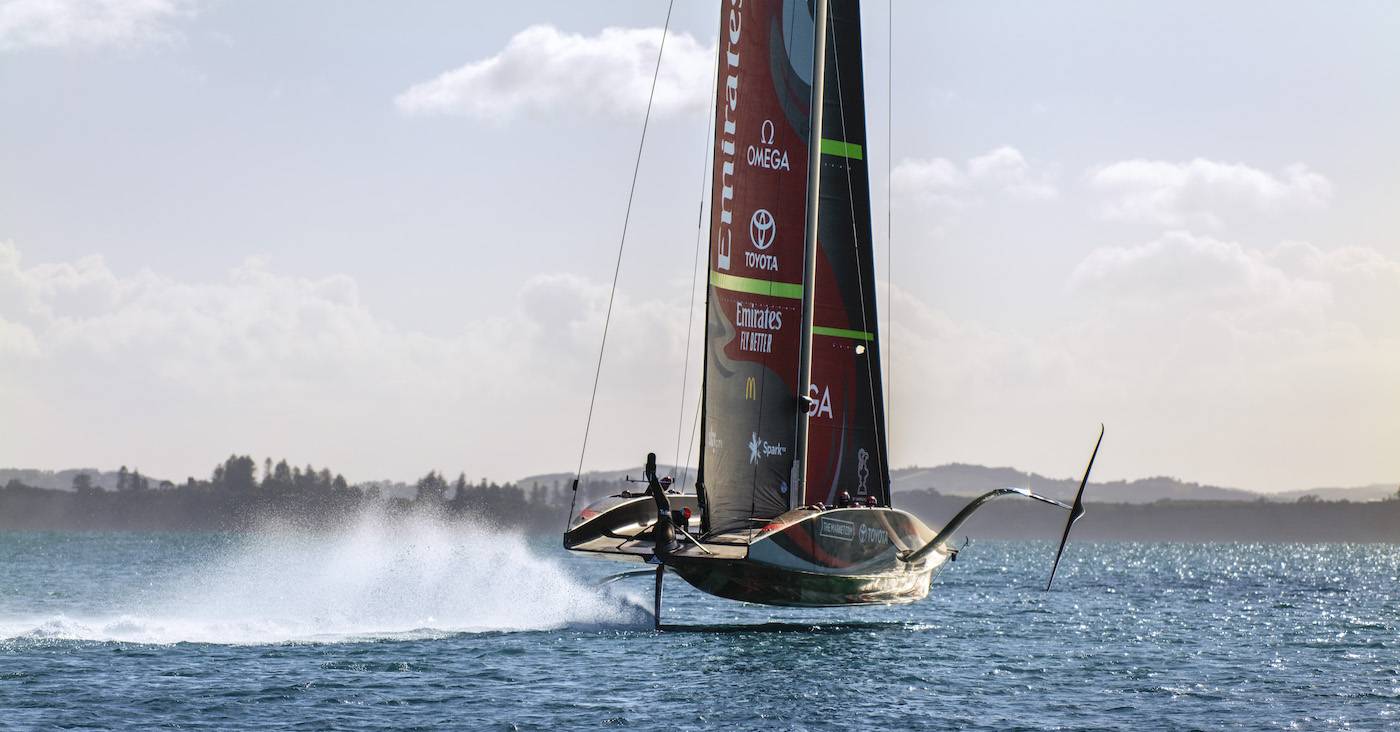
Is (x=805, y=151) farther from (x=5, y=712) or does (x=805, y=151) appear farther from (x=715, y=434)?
(x=5, y=712)

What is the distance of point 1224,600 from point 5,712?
1890 inches

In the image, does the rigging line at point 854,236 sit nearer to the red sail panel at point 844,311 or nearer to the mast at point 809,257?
the red sail panel at point 844,311

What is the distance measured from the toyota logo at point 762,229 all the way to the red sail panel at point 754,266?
2cm

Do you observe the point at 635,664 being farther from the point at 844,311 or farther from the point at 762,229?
the point at 844,311

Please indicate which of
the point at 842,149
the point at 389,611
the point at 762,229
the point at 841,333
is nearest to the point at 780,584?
the point at 762,229

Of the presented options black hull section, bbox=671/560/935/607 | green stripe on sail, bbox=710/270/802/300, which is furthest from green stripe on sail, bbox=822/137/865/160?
black hull section, bbox=671/560/935/607

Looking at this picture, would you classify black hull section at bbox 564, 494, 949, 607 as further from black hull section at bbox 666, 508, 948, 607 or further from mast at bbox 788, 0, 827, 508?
mast at bbox 788, 0, 827, 508

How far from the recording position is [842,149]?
31.1 m

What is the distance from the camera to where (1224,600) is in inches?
2283

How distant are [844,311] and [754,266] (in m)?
4.27

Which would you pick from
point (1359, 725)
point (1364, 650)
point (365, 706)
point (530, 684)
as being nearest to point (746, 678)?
point (530, 684)

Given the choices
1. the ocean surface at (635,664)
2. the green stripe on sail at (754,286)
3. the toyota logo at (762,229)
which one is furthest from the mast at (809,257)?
the ocean surface at (635,664)

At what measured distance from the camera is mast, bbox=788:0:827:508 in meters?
27.3

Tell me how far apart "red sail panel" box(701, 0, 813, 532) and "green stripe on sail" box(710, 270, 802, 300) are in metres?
0.02
